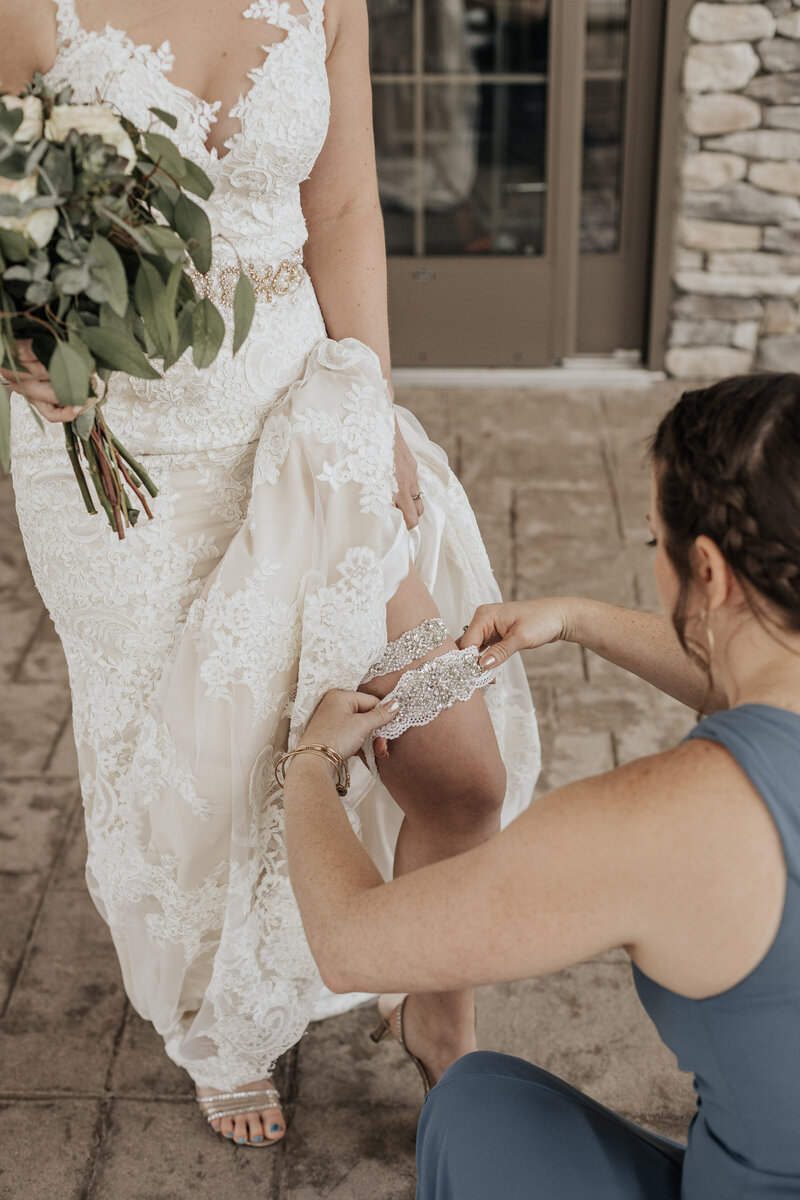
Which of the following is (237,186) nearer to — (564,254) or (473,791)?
(473,791)

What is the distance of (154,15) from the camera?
149 cm

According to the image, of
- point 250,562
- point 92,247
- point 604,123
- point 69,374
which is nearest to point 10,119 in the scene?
point 92,247

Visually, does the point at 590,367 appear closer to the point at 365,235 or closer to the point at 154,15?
the point at 365,235

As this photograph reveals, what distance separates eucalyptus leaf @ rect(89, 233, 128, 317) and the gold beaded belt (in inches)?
17.5

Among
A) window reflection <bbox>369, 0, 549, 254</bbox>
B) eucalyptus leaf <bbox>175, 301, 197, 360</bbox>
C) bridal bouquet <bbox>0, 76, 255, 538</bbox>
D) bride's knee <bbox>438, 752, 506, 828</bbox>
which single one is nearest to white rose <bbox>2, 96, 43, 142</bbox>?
bridal bouquet <bbox>0, 76, 255, 538</bbox>

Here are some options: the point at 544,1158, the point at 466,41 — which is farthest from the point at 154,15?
the point at 466,41

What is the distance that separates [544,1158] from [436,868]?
1.22ft

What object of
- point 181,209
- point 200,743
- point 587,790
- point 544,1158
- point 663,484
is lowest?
point 544,1158

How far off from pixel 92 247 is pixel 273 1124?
1.35 m

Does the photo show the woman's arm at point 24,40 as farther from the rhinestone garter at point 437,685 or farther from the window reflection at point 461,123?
the window reflection at point 461,123

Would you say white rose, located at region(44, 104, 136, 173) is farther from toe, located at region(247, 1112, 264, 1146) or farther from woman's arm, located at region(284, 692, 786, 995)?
toe, located at region(247, 1112, 264, 1146)

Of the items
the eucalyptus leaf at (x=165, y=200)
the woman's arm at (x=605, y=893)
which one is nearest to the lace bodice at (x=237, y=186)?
the eucalyptus leaf at (x=165, y=200)

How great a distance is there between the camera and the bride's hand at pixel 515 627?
5.20ft

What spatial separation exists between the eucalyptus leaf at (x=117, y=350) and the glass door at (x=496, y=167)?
3622 millimetres
